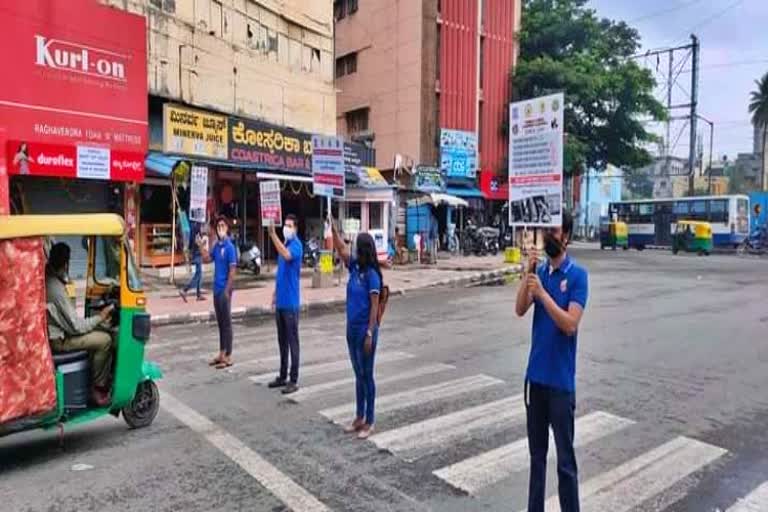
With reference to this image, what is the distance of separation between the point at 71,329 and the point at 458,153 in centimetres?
3029

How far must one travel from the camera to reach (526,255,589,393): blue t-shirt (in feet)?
12.5

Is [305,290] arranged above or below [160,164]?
below

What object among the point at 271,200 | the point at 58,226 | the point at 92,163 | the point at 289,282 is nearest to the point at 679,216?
the point at 271,200

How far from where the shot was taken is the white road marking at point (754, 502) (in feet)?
14.5

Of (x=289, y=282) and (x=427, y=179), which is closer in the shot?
(x=289, y=282)

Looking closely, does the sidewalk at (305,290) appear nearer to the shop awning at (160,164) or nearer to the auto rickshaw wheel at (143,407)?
the shop awning at (160,164)

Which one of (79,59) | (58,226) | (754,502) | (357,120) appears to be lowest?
(754,502)

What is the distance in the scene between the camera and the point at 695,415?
656 cm

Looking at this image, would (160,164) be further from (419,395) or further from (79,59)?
(419,395)

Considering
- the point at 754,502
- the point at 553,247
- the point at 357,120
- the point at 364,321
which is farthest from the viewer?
the point at 357,120

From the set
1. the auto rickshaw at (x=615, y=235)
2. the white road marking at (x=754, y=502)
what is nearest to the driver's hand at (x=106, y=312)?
the white road marking at (x=754, y=502)

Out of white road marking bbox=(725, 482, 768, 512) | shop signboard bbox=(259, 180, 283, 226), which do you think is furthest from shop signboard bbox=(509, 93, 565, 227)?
shop signboard bbox=(259, 180, 283, 226)

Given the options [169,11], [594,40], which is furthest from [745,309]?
[594,40]

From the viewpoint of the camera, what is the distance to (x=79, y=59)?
1639cm
